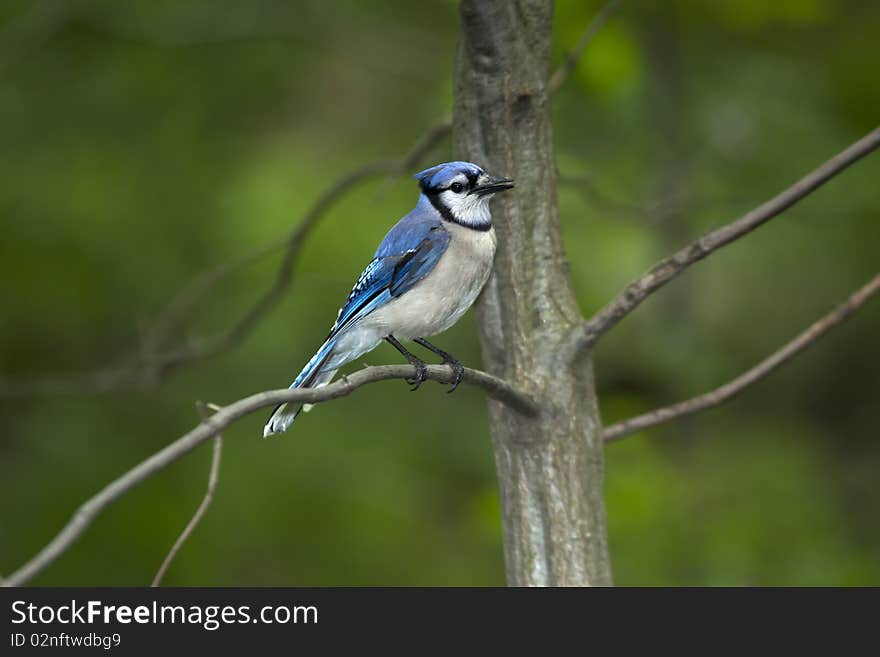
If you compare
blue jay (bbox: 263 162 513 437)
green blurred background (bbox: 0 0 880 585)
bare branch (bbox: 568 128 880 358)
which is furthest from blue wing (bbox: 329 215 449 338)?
green blurred background (bbox: 0 0 880 585)

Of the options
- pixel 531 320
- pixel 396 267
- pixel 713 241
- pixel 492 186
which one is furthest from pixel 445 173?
pixel 713 241

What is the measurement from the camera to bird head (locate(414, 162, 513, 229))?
3025 mm

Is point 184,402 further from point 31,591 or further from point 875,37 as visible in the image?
point 875,37

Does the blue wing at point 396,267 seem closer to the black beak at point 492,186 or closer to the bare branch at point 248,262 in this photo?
the black beak at point 492,186

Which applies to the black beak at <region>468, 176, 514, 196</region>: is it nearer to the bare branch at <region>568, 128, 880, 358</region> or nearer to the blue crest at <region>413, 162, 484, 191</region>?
the blue crest at <region>413, 162, 484, 191</region>

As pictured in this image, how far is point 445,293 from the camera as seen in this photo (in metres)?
3.24

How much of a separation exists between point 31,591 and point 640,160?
171 inches

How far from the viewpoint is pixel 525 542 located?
10.0 feet

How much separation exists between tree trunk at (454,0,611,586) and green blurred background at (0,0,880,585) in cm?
211

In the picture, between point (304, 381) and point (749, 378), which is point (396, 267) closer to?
point (304, 381)

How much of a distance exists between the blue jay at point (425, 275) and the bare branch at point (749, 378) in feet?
1.86

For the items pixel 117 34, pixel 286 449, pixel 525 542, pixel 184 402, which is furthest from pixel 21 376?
pixel 525 542

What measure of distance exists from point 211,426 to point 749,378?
1.76m

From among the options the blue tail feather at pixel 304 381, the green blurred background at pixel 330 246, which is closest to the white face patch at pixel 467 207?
the blue tail feather at pixel 304 381
